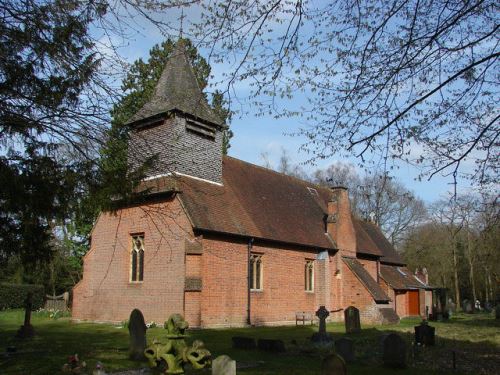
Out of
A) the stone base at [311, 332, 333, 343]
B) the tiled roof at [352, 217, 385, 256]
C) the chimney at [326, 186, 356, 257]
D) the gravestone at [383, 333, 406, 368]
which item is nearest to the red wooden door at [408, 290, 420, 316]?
the tiled roof at [352, 217, 385, 256]

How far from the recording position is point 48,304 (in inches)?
1435

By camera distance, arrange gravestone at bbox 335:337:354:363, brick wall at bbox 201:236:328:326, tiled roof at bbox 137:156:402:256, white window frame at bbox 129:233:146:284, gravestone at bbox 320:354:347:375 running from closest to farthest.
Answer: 1. gravestone at bbox 320:354:347:375
2. gravestone at bbox 335:337:354:363
3. brick wall at bbox 201:236:328:326
4. tiled roof at bbox 137:156:402:256
5. white window frame at bbox 129:233:146:284

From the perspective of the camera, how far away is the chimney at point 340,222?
29.7 metres

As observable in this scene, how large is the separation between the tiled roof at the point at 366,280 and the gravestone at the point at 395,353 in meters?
16.5

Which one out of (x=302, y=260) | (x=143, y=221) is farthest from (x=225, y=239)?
(x=302, y=260)

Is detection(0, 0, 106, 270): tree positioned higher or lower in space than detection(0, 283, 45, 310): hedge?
higher

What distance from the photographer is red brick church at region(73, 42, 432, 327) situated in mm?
21688

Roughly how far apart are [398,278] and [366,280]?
9.00 m

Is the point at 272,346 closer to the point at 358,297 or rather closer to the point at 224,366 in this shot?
the point at 224,366

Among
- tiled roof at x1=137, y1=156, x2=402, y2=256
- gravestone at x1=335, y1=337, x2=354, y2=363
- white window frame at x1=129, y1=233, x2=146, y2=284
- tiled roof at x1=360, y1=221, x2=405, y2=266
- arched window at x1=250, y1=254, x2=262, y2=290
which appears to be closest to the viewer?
gravestone at x1=335, y1=337, x2=354, y2=363

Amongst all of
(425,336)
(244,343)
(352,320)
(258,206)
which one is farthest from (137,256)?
(425,336)

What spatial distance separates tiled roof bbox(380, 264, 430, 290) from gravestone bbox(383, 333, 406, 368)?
23240 mm

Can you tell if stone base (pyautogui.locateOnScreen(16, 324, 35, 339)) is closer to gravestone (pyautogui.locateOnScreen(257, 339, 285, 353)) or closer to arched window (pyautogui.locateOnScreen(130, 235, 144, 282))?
arched window (pyautogui.locateOnScreen(130, 235, 144, 282))

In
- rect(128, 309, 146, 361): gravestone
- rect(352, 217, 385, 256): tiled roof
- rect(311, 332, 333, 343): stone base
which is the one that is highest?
rect(352, 217, 385, 256): tiled roof
